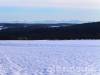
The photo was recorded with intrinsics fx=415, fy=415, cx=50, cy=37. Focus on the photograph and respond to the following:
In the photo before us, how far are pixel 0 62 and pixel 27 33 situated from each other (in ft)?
59.4

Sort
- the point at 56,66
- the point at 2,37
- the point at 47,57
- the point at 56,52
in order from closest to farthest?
the point at 56,66, the point at 47,57, the point at 56,52, the point at 2,37

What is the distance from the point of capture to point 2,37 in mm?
27109

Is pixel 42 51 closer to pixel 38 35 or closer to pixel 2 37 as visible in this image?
pixel 2 37

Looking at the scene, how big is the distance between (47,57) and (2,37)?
13.8 metres

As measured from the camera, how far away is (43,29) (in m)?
32.1

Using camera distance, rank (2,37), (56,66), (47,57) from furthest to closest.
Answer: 1. (2,37)
2. (47,57)
3. (56,66)

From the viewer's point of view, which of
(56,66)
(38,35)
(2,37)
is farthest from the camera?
(38,35)

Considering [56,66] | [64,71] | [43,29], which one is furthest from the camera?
[43,29]

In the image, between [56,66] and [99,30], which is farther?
[99,30]

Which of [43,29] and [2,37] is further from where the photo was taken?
[43,29]

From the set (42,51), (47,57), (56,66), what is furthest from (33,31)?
(56,66)

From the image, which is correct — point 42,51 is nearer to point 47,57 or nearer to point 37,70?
point 47,57

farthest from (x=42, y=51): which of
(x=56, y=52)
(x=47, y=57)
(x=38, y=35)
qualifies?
(x=38, y=35)

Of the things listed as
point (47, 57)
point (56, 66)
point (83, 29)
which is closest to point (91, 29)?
point (83, 29)
